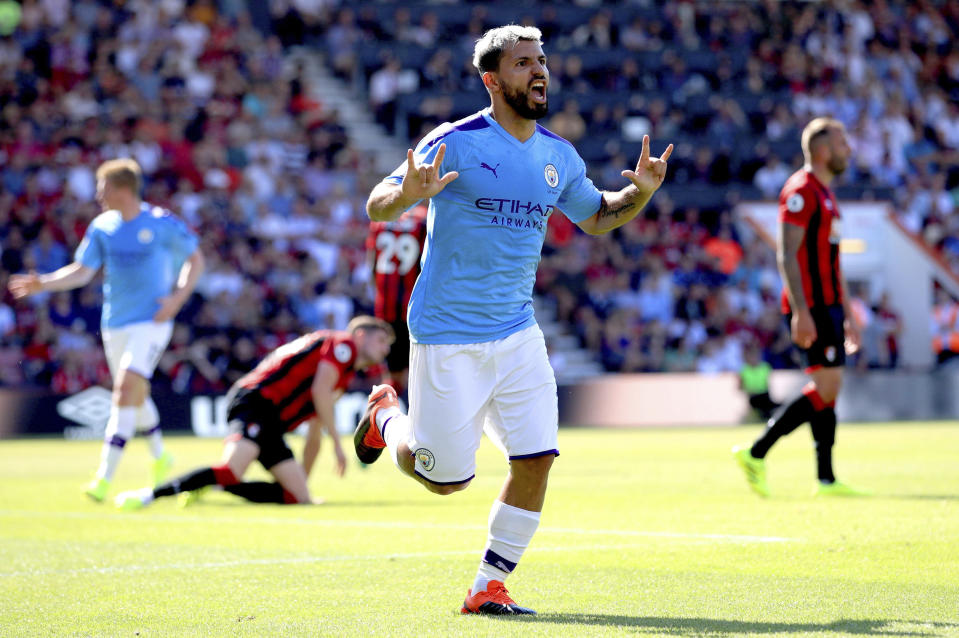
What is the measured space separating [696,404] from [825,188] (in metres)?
13.4

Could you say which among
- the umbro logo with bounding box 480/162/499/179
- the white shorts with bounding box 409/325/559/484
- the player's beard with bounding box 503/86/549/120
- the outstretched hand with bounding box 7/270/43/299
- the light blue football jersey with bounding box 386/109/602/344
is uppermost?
the player's beard with bounding box 503/86/549/120

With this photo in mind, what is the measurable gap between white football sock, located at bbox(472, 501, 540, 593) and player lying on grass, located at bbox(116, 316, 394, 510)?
5.09 meters

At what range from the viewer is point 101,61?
2488 centimetres

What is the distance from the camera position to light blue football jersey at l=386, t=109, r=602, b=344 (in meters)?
6.02

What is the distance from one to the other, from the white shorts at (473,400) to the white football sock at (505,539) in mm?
238

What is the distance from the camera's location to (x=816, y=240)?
10.7 meters

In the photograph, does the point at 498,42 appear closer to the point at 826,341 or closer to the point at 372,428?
the point at 372,428

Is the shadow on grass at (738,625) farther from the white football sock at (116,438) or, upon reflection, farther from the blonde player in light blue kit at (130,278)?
the blonde player in light blue kit at (130,278)

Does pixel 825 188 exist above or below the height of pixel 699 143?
below

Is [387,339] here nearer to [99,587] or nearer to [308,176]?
[99,587]

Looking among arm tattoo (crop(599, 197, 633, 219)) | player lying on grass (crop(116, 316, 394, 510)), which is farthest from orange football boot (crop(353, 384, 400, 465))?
player lying on grass (crop(116, 316, 394, 510))

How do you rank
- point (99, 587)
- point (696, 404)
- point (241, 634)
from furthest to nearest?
point (696, 404) < point (99, 587) < point (241, 634)

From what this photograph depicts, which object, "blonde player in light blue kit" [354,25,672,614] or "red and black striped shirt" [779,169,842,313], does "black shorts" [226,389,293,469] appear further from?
"blonde player in light blue kit" [354,25,672,614]

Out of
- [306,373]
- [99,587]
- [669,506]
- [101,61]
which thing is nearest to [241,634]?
[99,587]
